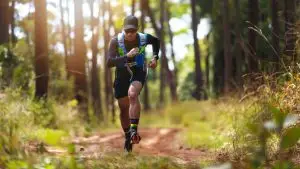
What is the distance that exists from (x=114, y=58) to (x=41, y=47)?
7852 millimetres

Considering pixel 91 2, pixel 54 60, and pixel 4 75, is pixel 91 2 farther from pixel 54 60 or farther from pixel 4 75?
pixel 4 75

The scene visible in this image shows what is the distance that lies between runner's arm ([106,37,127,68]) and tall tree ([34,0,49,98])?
7260 mm

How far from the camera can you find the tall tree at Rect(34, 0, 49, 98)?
1407 cm

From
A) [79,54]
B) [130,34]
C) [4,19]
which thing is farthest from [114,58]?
[79,54]

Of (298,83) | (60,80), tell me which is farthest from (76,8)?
(298,83)

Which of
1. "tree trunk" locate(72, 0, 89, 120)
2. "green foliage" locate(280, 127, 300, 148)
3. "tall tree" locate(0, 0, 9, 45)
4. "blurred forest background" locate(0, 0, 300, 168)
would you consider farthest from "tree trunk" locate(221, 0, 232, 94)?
"green foliage" locate(280, 127, 300, 148)

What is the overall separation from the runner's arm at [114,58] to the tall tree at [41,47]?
726cm

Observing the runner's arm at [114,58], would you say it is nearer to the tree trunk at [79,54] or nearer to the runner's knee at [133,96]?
the runner's knee at [133,96]

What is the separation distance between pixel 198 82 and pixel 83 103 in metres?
10.8

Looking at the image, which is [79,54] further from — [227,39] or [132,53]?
[132,53]

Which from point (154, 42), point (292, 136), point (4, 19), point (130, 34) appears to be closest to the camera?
point (292, 136)

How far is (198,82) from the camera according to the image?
29.4m

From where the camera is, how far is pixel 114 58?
7004 mm

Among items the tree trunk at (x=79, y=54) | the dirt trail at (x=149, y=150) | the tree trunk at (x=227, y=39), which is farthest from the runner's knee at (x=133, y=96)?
the tree trunk at (x=227, y=39)
